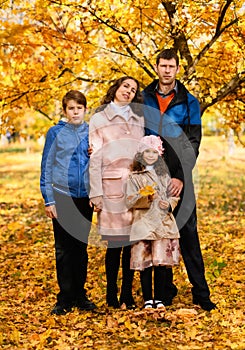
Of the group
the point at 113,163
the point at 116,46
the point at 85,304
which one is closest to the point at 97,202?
the point at 113,163

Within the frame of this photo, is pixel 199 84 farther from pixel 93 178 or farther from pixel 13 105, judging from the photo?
pixel 93 178

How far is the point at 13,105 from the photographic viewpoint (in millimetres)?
7125

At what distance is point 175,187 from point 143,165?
32 cm

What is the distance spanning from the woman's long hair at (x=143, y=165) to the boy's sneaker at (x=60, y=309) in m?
1.39

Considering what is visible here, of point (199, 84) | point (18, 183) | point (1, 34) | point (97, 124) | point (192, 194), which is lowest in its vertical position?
point (18, 183)

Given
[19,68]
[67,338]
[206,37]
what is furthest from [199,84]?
[67,338]

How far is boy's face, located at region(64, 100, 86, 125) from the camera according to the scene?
4461 millimetres

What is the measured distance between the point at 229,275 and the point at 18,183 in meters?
12.8

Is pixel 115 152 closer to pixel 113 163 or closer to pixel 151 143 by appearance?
pixel 113 163

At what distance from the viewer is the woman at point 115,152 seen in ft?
14.1

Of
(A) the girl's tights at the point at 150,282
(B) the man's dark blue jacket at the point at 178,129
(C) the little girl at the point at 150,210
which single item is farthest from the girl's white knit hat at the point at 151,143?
(A) the girl's tights at the point at 150,282

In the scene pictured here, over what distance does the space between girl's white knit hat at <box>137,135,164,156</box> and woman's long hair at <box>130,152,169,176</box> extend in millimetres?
68

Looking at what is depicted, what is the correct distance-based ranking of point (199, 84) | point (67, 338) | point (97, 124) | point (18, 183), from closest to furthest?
point (67, 338)
point (97, 124)
point (199, 84)
point (18, 183)

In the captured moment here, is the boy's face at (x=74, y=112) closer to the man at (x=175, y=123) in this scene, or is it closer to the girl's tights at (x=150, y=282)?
the man at (x=175, y=123)
